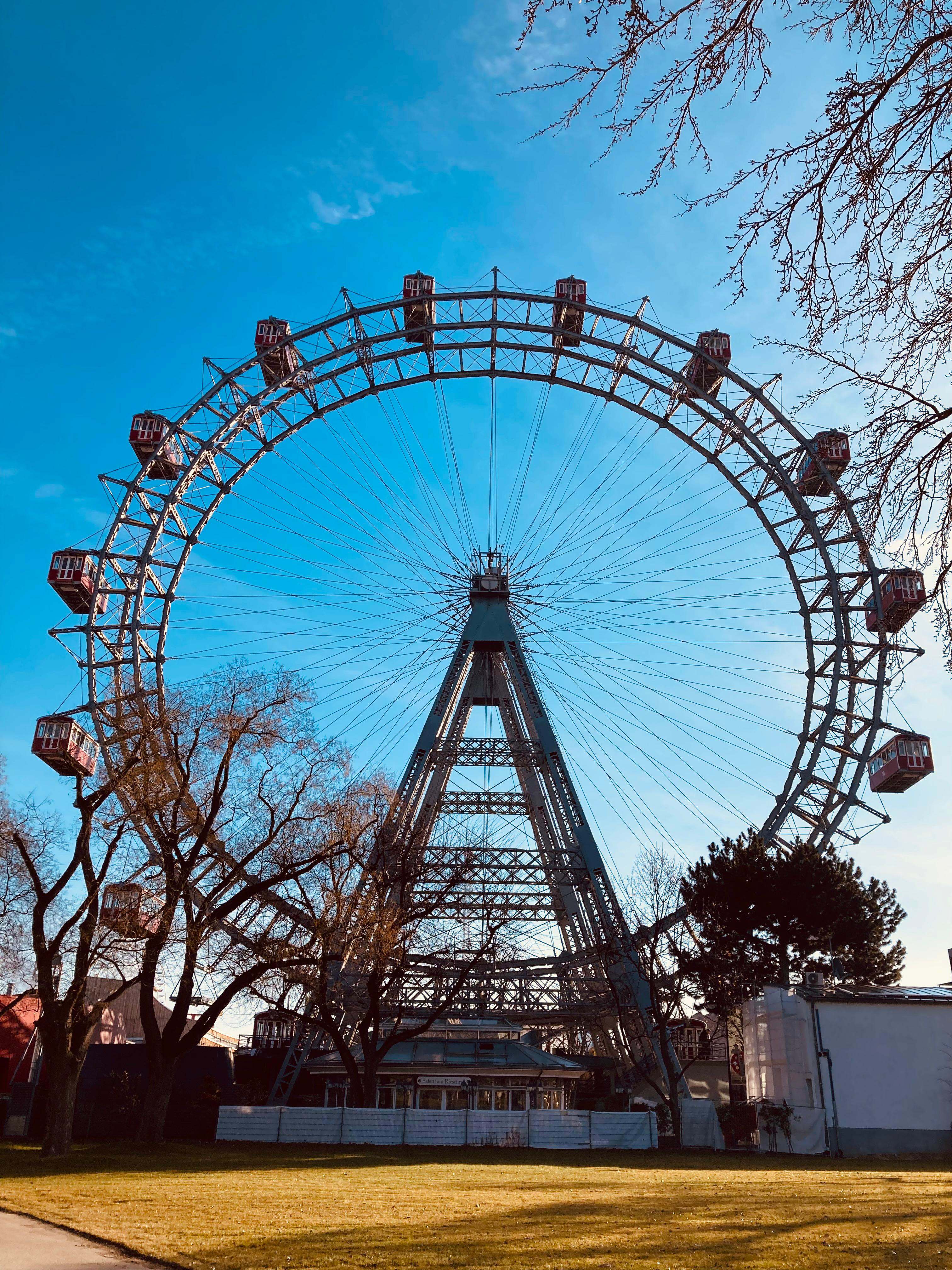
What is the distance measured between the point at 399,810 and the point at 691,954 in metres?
13.0

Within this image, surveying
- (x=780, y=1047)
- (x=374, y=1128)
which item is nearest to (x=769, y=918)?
(x=780, y=1047)

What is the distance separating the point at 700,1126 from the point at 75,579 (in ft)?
88.3

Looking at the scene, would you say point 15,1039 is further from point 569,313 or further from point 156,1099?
point 569,313

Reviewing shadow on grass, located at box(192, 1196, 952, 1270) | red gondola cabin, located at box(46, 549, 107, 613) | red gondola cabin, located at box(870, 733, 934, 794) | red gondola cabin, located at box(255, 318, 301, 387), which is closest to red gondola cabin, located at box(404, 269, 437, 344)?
red gondola cabin, located at box(255, 318, 301, 387)

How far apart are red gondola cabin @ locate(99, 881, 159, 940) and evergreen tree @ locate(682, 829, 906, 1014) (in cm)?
2223

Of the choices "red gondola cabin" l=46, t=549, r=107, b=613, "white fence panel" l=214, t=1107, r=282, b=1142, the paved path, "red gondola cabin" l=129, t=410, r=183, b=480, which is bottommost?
the paved path

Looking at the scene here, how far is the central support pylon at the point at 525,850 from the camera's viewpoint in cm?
3622

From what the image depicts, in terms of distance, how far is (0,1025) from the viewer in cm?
4653

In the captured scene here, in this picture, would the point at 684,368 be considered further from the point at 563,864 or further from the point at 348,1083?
the point at 348,1083

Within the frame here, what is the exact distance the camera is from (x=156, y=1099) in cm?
2386

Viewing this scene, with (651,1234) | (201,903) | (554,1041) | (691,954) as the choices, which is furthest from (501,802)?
(651,1234)

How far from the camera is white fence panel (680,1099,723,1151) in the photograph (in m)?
31.9

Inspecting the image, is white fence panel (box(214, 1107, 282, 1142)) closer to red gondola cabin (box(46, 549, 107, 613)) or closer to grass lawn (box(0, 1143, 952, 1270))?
grass lawn (box(0, 1143, 952, 1270))

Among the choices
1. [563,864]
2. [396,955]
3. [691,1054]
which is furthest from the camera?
[691,1054]
